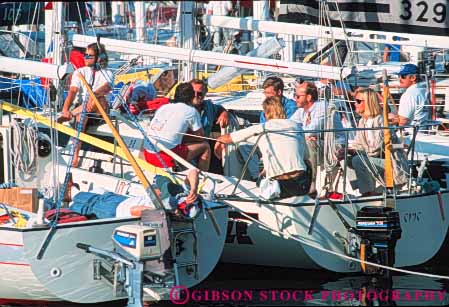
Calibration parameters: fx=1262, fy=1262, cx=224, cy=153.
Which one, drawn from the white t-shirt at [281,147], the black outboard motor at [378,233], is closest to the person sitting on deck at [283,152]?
the white t-shirt at [281,147]

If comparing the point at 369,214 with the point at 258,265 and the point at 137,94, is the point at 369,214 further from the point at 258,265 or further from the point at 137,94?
the point at 137,94

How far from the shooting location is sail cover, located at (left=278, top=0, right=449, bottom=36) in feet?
48.5

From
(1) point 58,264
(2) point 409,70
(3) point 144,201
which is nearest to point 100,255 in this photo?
(1) point 58,264

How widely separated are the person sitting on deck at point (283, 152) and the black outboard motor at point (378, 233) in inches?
31.2

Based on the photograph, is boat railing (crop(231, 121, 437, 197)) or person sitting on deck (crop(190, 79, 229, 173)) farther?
person sitting on deck (crop(190, 79, 229, 173))

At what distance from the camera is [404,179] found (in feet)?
46.6

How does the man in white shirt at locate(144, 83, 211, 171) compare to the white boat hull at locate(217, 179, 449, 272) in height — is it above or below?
above

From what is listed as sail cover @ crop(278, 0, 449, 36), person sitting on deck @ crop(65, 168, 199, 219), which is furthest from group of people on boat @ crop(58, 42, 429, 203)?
sail cover @ crop(278, 0, 449, 36)

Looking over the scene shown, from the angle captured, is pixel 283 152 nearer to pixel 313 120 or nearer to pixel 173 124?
→ pixel 313 120

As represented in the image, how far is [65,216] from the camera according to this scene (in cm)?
1217

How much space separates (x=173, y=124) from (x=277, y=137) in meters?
1.18

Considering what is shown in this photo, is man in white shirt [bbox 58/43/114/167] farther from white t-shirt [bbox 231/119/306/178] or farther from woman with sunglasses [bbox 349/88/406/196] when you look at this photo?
woman with sunglasses [bbox 349/88/406/196]

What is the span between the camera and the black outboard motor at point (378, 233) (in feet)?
43.3

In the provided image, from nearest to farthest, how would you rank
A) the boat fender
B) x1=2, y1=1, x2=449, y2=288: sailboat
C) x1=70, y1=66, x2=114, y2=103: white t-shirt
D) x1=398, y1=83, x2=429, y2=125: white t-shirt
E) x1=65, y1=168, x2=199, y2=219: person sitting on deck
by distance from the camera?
the boat fender, x1=65, y1=168, x2=199, y2=219: person sitting on deck, x1=2, y1=1, x2=449, y2=288: sailboat, x1=70, y1=66, x2=114, y2=103: white t-shirt, x1=398, y1=83, x2=429, y2=125: white t-shirt
